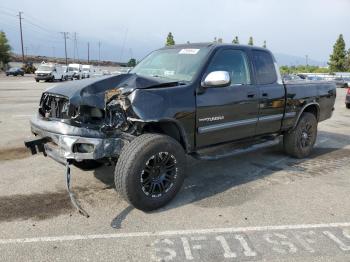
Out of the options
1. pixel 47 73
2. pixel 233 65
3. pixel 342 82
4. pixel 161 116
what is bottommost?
pixel 342 82

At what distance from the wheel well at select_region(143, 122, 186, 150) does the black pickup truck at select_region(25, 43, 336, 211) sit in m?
0.01

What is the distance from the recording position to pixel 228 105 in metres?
5.38

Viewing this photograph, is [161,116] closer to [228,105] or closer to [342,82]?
[228,105]

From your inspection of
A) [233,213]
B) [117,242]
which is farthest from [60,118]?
[233,213]

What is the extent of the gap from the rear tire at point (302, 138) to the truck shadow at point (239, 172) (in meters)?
0.15

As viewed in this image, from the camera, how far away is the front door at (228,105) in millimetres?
5125

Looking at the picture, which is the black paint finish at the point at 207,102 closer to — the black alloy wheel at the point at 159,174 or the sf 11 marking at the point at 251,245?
the black alloy wheel at the point at 159,174

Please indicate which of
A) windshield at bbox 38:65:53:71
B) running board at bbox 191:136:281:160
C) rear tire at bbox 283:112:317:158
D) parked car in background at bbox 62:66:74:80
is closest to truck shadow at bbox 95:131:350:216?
rear tire at bbox 283:112:317:158

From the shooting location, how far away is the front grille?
15.4ft

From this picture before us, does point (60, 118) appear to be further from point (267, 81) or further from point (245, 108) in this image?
point (267, 81)

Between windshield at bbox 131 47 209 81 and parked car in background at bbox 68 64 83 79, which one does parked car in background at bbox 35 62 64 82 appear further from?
windshield at bbox 131 47 209 81

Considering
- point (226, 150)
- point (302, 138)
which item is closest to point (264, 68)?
point (226, 150)

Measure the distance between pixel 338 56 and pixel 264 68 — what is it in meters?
64.3

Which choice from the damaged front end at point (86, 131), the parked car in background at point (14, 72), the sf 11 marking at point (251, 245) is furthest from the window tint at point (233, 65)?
the parked car in background at point (14, 72)
